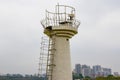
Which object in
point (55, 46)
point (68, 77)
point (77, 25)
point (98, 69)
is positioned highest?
point (98, 69)

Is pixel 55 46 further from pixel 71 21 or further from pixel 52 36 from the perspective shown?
pixel 71 21

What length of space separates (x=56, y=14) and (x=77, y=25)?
1333 millimetres

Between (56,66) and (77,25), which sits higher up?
(77,25)

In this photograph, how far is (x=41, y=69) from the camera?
512 inches

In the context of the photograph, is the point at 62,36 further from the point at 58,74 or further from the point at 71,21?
the point at 58,74

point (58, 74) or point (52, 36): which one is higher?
point (52, 36)

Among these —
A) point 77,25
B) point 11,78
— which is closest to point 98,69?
point 11,78

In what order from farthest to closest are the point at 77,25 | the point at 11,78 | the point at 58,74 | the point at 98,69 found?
the point at 98,69 < the point at 11,78 < the point at 77,25 < the point at 58,74

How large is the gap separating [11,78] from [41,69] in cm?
3667

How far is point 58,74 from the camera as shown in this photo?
1280cm

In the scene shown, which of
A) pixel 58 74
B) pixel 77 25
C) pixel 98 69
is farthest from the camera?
pixel 98 69

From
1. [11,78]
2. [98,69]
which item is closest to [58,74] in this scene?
[11,78]

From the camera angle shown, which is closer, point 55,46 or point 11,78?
point 55,46

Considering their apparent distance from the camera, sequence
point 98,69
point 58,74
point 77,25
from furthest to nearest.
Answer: point 98,69 < point 77,25 < point 58,74
